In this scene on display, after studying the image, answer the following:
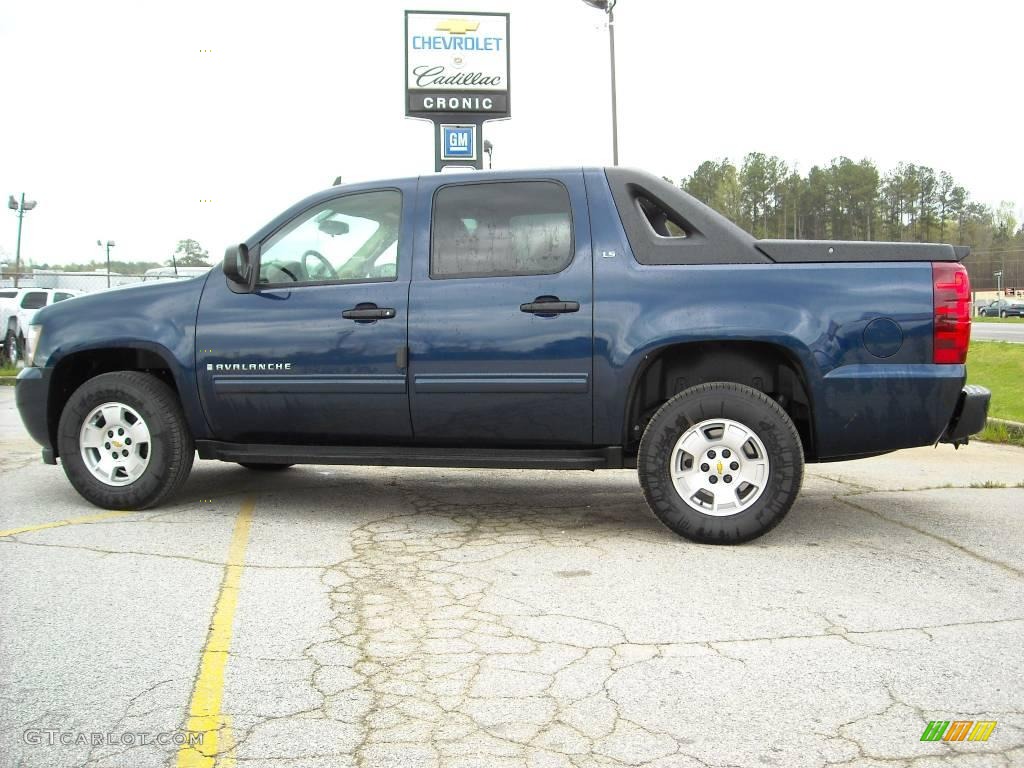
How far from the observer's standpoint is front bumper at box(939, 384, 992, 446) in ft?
17.4

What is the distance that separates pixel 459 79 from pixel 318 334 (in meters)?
18.7

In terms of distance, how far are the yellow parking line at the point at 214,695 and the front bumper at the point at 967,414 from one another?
3.54 m

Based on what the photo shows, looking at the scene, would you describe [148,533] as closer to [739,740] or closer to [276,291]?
[276,291]

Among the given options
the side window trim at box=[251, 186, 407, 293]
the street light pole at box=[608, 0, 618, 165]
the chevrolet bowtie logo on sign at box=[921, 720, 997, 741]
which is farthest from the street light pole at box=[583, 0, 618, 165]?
the chevrolet bowtie logo on sign at box=[921, 720, 997, 741]

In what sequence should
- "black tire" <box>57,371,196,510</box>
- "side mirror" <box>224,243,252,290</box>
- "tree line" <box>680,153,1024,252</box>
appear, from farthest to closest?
"tree line" <box>680,153,1024,252</box> → "black tire" <box>57,371,196,510</box> → "side mirror" <box>224,243,252,290</box>

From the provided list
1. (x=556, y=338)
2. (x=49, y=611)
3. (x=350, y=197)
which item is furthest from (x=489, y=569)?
(x=350, y=197)

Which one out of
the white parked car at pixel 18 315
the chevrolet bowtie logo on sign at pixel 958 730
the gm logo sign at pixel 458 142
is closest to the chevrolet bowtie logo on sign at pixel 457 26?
the gm logo sign at pixel 458 142

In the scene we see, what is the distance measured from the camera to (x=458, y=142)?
74.6ft

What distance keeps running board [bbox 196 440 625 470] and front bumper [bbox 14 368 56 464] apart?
3.28 ft

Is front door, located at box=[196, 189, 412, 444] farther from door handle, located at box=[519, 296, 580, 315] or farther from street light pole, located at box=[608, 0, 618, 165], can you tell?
street light pole, located at box=[608, 0, 618, 165]

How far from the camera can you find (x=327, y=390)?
18.9 feet

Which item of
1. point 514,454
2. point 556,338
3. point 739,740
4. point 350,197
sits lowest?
point 739,740

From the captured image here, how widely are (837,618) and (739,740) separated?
4.29 feet

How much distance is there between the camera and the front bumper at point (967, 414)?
5297 millimetres
